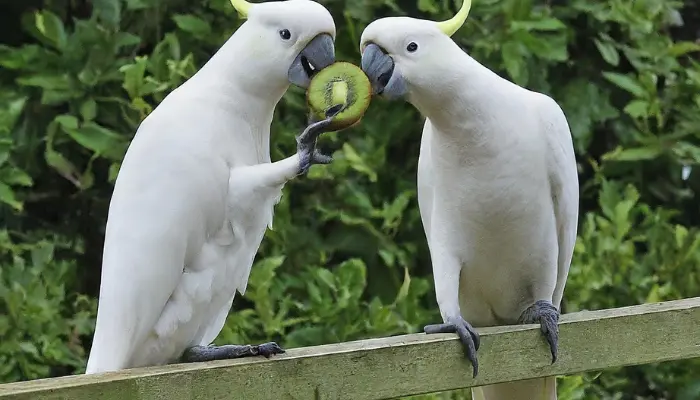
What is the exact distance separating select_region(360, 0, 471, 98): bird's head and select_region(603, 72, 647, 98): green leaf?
1.16 m

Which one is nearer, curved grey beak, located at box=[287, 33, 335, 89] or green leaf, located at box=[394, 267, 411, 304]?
curved grey beak, located at box=[287, 33, 335, 89]

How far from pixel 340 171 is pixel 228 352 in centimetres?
112

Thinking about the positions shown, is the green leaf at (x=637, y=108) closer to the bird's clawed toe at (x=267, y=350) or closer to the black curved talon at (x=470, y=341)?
the black curved talon at (x=470, y=341)

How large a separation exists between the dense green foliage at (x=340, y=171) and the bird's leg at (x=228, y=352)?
838mm

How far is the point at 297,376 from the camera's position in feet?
4.41

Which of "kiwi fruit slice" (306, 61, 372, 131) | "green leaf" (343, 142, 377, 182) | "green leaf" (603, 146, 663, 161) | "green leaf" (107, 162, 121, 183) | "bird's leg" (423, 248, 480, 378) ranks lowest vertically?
"green leaf" (603, 146, 663, 161)

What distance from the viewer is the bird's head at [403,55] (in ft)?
5.25

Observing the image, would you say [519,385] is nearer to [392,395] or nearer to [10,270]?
[392,395]

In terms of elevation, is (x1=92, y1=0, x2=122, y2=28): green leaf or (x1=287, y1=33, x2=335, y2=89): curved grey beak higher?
(x1=287, y1=33, x2=335, y2=89): curved grey beak

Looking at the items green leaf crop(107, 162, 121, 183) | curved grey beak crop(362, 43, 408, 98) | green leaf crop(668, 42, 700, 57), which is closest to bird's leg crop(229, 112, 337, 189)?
curved grey beak crop(362, 43, 408, 98)

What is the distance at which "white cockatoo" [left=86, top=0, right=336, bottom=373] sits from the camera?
146cm

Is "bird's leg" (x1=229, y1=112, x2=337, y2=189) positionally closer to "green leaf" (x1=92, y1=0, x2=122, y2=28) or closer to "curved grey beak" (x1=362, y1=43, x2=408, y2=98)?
"curved grey beak" (x1=362, y1=43, x2=408, y2=98)

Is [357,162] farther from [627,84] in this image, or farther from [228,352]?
[228,352]

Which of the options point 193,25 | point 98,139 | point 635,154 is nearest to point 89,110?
point 98,139
